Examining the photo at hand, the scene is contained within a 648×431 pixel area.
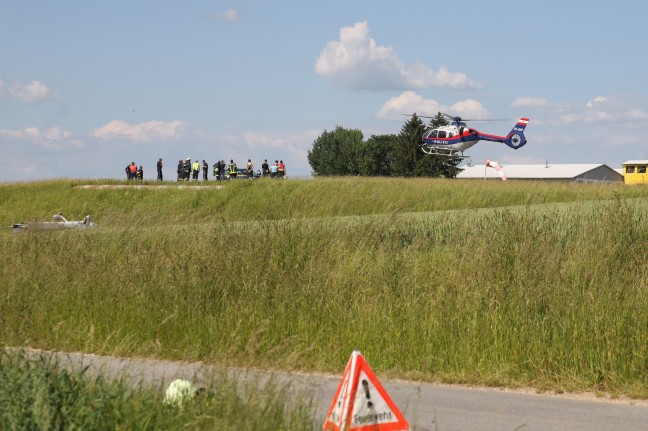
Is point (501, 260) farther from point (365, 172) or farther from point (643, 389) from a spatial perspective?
point (365, 172)

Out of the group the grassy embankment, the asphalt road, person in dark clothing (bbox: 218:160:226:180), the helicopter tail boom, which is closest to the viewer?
the asphalt road

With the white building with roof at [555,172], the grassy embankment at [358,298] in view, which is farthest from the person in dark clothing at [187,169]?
the white building with roof at [555,172]

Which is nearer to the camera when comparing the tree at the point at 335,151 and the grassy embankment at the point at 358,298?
the grassy embankment at the point at 358,298

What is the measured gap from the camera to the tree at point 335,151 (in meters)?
164

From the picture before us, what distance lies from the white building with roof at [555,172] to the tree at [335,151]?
2196 centimetres

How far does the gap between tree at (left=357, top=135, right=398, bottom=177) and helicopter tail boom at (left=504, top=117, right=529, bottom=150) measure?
222 ft

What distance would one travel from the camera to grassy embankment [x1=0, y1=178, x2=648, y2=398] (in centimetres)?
1095

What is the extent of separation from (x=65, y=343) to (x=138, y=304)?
1.42 metres

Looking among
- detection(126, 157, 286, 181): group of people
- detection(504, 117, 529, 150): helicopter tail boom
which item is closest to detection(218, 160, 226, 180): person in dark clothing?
detection(126, 157, 286, 181): group of people

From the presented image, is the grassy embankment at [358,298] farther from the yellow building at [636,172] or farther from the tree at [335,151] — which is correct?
the tree at [335,151]

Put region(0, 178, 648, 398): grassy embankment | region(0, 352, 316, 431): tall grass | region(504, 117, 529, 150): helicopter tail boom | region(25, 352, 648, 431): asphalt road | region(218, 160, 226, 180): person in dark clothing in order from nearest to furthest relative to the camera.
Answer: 1. region(0, 352, 316, 431): tall grass
2. region(25, 352, 648, 431): asphalt road
3. region(0, 178, 648, 398): grassy embankment
4. region(218, 160, 226, 180): person in dark clothing
5. region(504, 117, 529, 150): helicopter tail boom

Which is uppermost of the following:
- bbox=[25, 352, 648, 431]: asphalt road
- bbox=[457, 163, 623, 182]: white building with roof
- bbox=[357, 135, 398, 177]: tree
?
bbox=[357, 135, 398, 177]: tree

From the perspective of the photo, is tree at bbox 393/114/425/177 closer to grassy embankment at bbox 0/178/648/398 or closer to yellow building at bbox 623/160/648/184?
yellow building at bbox 623/160/648/184

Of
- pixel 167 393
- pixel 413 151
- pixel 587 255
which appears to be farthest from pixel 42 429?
pixel 413 151
